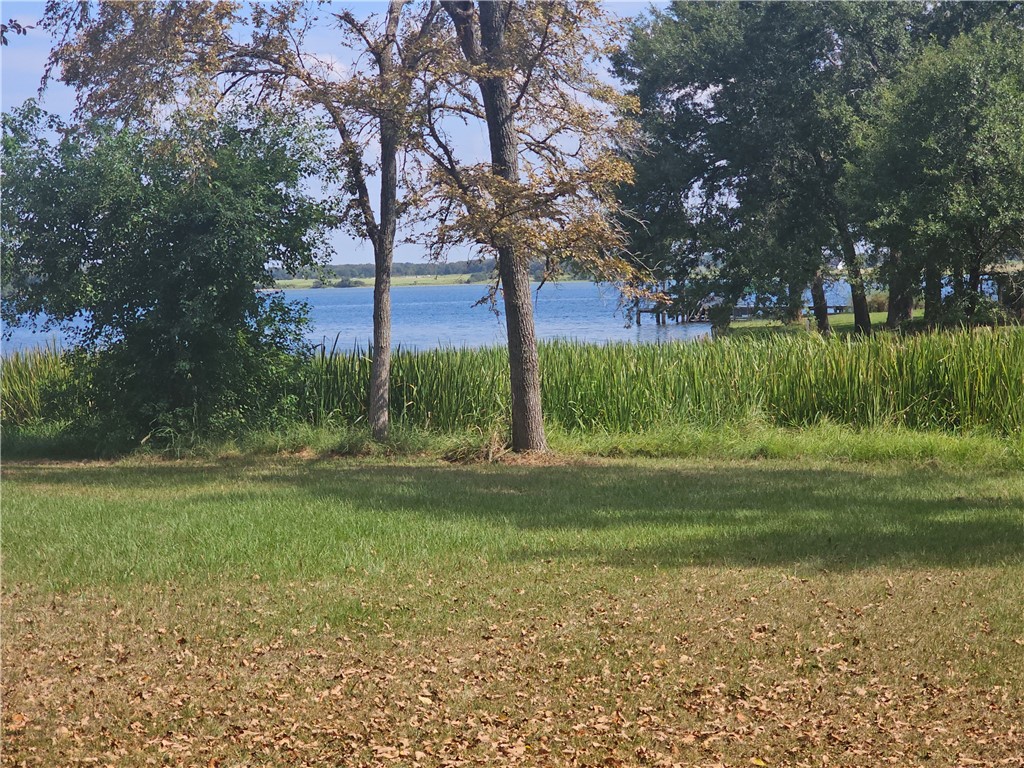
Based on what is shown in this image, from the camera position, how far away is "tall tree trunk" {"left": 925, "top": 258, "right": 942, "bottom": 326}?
27.5 meters

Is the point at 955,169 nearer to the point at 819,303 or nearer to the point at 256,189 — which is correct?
the point at 819,303

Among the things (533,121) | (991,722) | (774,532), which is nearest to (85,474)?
(533,121)

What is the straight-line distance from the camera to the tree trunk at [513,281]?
14562 mm

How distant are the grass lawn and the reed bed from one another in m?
4.47

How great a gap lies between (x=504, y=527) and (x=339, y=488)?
2.88m

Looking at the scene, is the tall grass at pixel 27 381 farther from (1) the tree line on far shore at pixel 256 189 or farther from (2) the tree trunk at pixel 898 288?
(2) the tree trunk at pixel 898 288

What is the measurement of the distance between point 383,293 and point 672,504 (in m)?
6.91

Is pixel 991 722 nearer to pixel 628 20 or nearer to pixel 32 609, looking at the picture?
pixel 32 609

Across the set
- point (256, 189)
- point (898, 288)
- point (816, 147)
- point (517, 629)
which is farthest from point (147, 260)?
point (816, 147)

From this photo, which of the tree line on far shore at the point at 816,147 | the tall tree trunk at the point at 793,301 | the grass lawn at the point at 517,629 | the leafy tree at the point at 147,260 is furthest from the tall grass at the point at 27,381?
the tall tree trunk at the point at 793,301

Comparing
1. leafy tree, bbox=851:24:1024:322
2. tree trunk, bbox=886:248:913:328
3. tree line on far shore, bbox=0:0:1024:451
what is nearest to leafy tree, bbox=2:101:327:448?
tree line on far shore, bbox=0:0:1024:451

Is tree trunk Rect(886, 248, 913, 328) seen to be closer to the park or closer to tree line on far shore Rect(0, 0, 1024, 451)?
the park

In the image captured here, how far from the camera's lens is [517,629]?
6449 mm

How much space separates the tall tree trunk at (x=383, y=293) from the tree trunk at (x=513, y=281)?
6.13ft
